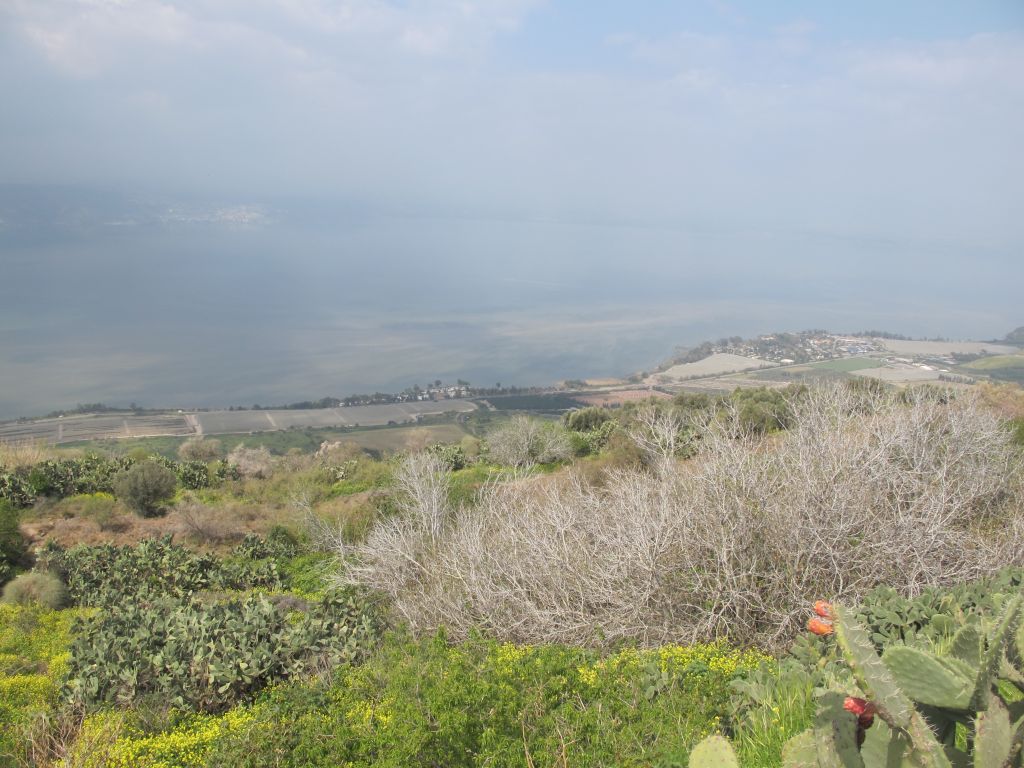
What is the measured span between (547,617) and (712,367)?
37663 millimetres

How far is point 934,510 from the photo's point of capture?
Answer: 6.46 m

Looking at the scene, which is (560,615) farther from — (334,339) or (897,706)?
(334,339)

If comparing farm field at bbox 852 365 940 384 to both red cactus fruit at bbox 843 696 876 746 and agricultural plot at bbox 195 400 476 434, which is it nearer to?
agricultural plot at bbox 195 400 476 434

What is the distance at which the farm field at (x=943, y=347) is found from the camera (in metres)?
42.3

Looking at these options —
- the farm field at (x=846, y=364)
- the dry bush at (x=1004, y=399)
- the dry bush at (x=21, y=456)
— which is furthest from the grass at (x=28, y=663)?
the farm field at (x=846, y=364)

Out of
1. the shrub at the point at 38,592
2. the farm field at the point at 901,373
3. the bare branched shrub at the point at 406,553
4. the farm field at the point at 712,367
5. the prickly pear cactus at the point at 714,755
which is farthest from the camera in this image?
the farm field at the point at 712,367

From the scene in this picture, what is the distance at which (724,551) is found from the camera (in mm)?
5977

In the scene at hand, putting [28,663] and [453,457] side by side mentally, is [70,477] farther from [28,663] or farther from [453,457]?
[28,663]

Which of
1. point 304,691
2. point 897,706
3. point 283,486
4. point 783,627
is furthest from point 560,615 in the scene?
point 283,486

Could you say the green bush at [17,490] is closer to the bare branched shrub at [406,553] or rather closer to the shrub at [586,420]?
the bare branched shrub at [406,553]

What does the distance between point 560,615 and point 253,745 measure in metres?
2.97

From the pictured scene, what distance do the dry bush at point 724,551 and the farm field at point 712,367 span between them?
106 feet

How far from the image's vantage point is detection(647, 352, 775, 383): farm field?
39.9 meters

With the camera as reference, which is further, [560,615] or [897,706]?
[560,615]
